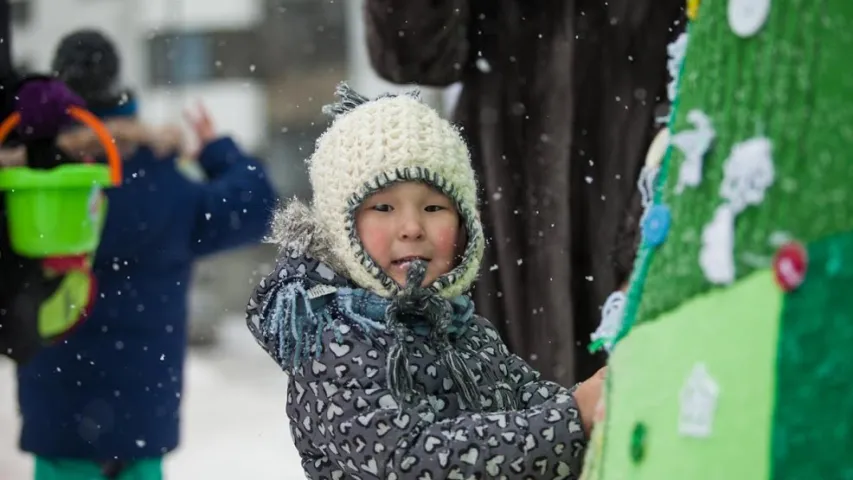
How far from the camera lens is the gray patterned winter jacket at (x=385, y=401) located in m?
1.29

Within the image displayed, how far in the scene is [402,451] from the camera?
1306 millimetres

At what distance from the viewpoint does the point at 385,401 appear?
4.42ft

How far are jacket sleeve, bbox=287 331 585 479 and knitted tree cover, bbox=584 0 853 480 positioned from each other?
12.1 inches

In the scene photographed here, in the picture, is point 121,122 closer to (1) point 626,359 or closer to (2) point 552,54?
(2) point 552,54

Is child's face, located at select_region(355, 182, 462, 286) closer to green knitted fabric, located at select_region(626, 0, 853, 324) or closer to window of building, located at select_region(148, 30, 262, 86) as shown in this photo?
green knitted fabric, located at select_region(626, 0, 853, 324)

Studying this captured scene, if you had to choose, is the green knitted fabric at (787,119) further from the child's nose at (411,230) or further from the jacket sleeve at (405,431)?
the child's nose at (411,230)

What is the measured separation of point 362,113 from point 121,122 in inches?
57.4

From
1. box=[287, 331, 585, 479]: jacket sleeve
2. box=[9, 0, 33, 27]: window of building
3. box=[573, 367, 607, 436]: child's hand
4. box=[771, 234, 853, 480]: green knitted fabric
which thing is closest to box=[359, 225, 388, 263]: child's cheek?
box=[287, 331, 585, 479]: jacket sleeve

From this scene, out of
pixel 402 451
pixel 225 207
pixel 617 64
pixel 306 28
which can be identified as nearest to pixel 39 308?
pixel 225 207

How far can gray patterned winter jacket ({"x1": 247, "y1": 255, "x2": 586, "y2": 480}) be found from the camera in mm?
1286

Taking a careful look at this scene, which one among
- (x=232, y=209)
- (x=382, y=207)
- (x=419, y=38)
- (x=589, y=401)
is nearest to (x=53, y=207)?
(x=232, y=209)

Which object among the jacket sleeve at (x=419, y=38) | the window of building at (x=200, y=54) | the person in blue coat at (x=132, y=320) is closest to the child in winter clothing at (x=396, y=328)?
the jacket sleeve at (x=419, y=38)

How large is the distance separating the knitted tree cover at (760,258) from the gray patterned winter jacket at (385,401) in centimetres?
32

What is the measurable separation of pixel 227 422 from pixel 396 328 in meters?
3.81
